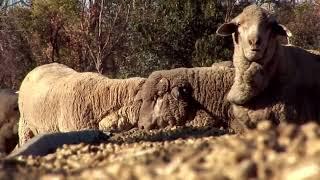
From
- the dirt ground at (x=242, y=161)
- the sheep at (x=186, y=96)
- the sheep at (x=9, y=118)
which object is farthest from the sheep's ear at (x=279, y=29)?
the sheep at (x=9, y=118)

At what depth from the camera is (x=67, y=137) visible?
19.3 ft

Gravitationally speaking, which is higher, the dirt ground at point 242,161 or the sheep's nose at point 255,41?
the sheep's nose at point 255,41

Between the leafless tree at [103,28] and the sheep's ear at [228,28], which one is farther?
the leafless tree at [103,28]

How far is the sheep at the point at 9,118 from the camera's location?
55.0 ft

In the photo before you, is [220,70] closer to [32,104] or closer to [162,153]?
[32,104]

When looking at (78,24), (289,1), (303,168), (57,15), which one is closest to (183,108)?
(303,168)

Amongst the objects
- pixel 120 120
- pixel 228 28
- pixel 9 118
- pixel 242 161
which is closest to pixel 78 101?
pixel 120 120

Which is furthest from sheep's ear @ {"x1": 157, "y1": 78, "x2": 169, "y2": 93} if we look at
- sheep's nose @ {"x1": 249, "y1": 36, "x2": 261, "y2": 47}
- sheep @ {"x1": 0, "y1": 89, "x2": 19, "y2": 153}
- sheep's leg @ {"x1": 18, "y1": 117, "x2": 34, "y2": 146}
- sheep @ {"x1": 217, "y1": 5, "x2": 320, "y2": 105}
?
sheep @ {"x1": 0, "y1": 89, "x2": 19, "y2": 153}

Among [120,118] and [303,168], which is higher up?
[303,168]

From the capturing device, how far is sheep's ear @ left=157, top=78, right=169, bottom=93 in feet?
39.2

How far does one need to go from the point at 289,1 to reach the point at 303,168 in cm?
3178

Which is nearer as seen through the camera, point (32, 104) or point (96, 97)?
point (96, 97)

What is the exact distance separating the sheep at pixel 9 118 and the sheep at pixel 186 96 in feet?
17.7

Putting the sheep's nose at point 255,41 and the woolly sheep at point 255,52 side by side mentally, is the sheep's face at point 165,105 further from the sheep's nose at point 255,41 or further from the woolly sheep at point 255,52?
the sheep's nose at point 255,41
